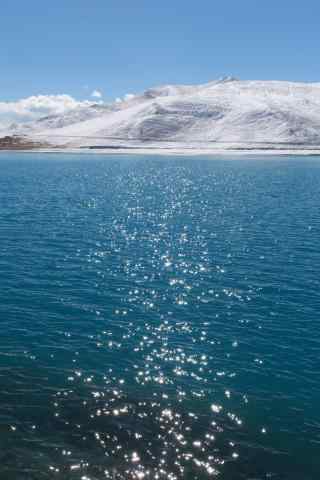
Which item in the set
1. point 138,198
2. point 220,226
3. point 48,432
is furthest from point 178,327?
point 138,198

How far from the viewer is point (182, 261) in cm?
5159

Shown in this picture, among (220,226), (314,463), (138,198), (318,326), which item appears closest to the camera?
(314,463)

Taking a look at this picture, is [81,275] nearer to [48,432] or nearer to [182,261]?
[182,261]

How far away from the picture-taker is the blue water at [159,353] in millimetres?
21547

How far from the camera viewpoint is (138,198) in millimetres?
103500

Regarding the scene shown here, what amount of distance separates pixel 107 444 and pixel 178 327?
13423 millimetres

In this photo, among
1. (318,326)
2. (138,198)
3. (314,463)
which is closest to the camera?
(314,463)

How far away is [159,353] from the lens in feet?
101

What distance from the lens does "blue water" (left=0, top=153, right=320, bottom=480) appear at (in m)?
21.5

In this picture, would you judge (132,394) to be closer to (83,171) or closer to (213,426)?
(213,426)

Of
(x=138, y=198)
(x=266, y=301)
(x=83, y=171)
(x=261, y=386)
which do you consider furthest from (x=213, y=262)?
(x=83, y=171)

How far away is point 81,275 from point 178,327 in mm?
14602

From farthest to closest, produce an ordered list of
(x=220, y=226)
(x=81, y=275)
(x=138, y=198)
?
(x=138, y=198) < (x=220, y=226) < (x=81, y=275)

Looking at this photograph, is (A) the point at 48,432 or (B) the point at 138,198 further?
(B) the point at 138,198
